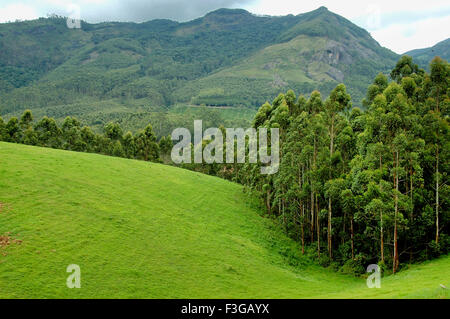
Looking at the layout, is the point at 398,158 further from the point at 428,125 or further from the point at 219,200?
the point at 219,200

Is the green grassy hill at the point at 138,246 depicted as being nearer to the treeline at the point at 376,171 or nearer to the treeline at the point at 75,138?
the treeline at the point at 376,171

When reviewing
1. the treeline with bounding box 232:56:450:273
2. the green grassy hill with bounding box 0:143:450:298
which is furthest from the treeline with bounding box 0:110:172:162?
the treeline with bounding box 232:56:450:273

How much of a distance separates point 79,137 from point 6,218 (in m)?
67.8

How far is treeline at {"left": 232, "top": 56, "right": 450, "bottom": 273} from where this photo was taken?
30.6 metres

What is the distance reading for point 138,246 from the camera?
1101 inches

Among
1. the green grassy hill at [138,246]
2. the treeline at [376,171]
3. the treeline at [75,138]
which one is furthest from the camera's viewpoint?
the treeline at [75,138]

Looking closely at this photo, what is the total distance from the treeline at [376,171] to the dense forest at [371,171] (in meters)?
0.09

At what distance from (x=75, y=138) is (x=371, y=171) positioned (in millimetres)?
77626

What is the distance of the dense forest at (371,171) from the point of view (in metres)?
30.7

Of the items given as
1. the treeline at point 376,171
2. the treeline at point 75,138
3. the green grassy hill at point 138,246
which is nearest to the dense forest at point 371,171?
the treeline at point 376,171

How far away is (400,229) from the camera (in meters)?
32.2
